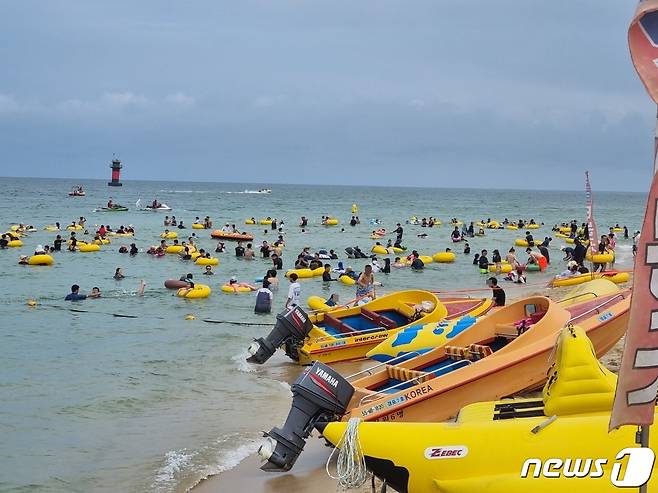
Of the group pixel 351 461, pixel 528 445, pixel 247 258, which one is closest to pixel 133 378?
pixel 351 461

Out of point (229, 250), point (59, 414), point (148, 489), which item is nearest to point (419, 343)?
point (148, 489)

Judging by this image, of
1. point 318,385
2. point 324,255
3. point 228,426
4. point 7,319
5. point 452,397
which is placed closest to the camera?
point 318,385

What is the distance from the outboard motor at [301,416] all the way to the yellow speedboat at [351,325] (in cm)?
524

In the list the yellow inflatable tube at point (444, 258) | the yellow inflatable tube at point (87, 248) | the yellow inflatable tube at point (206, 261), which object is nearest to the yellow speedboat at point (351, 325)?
the yellow inflatable tube at point (206, 261)

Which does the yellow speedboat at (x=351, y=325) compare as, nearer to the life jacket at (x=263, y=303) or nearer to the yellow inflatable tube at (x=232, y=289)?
the life jacket at (x=263, y=303)

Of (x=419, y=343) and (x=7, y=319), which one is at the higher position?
(x=419, y=343)

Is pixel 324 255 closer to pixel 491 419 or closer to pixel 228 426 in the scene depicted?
pixel 228 426

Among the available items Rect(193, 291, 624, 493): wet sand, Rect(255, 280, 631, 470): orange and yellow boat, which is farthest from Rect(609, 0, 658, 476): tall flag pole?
Rect(255, 280, 631, 470): orange and yellow boat

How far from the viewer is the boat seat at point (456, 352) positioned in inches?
438

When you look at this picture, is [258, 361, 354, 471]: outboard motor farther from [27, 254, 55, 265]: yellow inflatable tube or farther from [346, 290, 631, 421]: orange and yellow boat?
[27, 254, 55, 265]: yellow inflatable tube

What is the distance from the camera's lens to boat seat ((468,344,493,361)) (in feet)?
35.9

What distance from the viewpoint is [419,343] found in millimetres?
12164

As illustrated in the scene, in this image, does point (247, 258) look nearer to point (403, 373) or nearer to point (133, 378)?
point (133, 378)

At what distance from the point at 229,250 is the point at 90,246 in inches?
265
